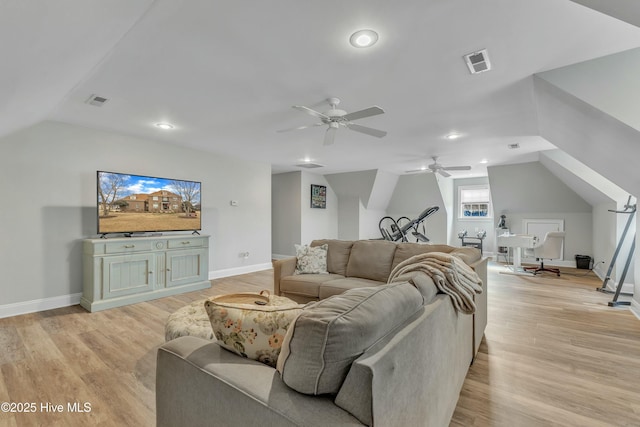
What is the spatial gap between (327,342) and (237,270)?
17.7ft

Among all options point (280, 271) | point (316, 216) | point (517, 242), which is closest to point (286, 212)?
point (316, 216)

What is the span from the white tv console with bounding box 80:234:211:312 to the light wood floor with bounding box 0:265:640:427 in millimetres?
227

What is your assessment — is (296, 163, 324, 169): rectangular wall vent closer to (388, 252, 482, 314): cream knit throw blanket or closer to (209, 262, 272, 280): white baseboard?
(209, 262, 272, 280): white baseboard

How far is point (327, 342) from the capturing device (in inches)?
35.2

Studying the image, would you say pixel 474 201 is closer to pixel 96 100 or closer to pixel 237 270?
pixel 237 270

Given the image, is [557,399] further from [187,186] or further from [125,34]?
[187,186]

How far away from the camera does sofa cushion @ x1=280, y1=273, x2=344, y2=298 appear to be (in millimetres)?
3316

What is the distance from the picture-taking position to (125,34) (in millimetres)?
1956

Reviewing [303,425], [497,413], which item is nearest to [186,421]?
[303,425]

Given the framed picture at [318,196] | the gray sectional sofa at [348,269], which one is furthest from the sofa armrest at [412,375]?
the framed picture at [318,196]

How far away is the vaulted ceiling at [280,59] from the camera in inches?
67.2

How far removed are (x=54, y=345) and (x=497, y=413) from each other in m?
3.63

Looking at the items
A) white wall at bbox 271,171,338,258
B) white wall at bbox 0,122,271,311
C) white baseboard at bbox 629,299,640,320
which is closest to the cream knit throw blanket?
white baseboard at bbox 629,299,640,320

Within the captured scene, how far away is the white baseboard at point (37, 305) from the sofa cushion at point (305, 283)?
9.31 feet
